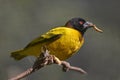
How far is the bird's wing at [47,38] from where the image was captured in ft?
13.6

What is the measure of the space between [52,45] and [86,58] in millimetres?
6505

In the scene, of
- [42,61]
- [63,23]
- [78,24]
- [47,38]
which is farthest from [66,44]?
[63,23]

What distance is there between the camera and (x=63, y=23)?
11945mm

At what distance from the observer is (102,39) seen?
468 inches

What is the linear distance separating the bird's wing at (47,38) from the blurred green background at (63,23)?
355 cm

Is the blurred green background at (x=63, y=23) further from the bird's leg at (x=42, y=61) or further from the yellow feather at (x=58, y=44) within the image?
the bird's leg at (x=42, y=61)

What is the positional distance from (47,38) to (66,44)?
18 cm

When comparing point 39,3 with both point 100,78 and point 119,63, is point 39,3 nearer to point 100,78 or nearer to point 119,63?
point 119,63

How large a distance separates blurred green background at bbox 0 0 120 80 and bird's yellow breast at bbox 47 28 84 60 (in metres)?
3.39

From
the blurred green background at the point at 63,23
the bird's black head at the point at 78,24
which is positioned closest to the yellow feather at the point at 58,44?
the bird's black head at the point at 78,24

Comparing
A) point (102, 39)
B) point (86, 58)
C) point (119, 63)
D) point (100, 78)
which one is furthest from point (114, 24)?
point (100, 78)

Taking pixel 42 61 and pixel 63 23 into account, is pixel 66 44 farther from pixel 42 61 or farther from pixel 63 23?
pixel 63 23

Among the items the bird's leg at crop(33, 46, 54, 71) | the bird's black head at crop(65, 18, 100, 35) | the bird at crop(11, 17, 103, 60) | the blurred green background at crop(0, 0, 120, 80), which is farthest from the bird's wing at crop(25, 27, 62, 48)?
the blurred green background at crop(0, 0, 120, 80)

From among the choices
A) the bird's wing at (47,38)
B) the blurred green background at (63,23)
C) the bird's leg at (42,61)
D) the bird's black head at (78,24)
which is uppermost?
the bird's leg at (42,61)
